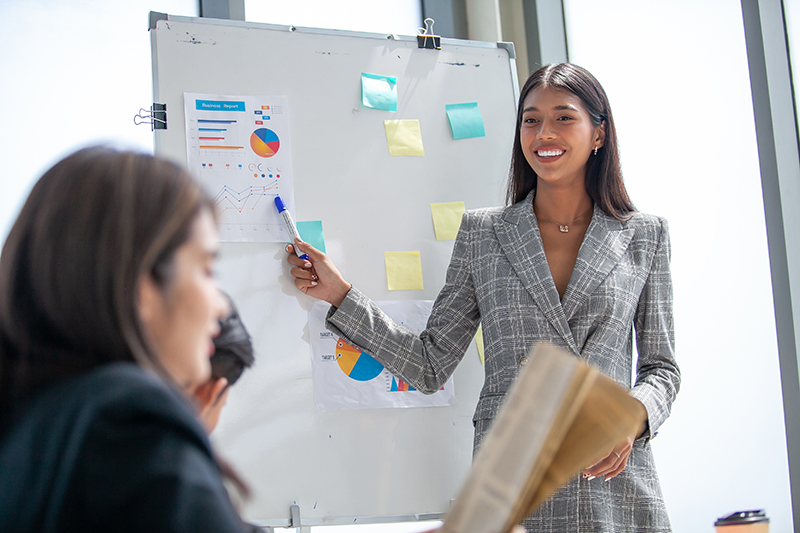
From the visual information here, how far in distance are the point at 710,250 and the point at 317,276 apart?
1198 mm

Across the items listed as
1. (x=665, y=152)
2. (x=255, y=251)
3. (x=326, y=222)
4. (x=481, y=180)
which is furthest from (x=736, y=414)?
(x=255, y=251)

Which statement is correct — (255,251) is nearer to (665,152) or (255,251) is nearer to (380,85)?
(380,85)

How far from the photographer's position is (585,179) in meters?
1.66

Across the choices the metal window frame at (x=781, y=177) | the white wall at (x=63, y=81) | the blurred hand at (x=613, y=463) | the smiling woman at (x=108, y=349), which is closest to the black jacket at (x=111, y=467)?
the smiling woman at (x=108, y=349)

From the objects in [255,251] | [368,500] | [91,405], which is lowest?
A: [368,500]

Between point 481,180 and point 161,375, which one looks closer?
point 161,375

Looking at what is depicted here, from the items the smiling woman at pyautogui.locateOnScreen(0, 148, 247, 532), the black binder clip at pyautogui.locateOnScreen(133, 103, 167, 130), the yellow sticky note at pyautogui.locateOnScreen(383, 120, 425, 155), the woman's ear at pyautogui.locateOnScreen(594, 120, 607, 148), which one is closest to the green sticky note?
the yellow sticky note at pyautogui.locateOnScreen(383, 120, 425, 155)

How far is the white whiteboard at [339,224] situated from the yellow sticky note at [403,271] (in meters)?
0.02

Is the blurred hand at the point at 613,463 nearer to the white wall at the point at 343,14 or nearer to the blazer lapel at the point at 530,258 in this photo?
the blazer lapel at the point at 530,258

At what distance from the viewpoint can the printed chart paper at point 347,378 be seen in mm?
1601

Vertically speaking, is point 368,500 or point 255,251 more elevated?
point 255,251

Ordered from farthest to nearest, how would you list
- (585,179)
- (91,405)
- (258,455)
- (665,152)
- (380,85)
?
1. (665,152)
2. (380,85)
3. (585,179)
4. (258,455)
5. (91,405)

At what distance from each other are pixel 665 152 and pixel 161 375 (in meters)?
1.90

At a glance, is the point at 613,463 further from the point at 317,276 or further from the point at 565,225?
the point at 317,276
